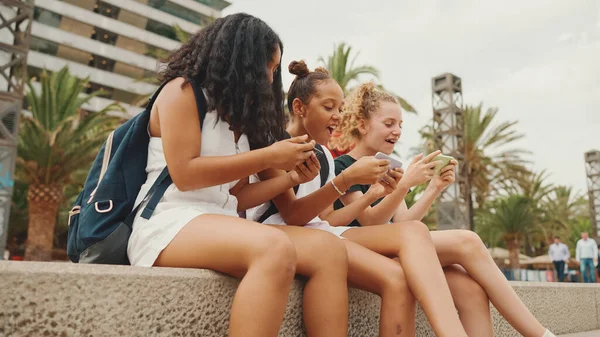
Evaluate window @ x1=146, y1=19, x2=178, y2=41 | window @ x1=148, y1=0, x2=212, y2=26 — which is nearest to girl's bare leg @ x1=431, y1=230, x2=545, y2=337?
window @ x1=148, y1=0, x2=212, y2=26

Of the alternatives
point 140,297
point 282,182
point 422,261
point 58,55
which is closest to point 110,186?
point 140,297

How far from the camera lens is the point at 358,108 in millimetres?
3406

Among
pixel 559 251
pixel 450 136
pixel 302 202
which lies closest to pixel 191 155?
pixel 302 202

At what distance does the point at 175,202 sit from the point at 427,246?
1.00 m

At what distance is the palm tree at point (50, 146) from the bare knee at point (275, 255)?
1603 centimetres

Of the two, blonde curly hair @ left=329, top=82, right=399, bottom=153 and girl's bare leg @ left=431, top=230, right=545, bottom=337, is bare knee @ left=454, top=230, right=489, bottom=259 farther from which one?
blonde curly hair @ left=329, top=82, right=399, bottom=153

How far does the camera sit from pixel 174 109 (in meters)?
1.79

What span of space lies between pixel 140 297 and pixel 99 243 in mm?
371

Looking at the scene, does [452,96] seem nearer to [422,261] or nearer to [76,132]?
[76,132]

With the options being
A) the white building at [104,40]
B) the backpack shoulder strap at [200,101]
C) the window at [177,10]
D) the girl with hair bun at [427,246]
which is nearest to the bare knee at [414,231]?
the girl with hair bun at [427,246]

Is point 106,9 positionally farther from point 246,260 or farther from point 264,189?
point 246,260

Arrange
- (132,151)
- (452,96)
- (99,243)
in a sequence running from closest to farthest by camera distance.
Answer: (99,243), (132,151), (452,96)

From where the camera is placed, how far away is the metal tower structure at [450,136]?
50.9 ft

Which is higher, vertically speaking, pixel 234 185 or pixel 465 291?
pixel 234 185
